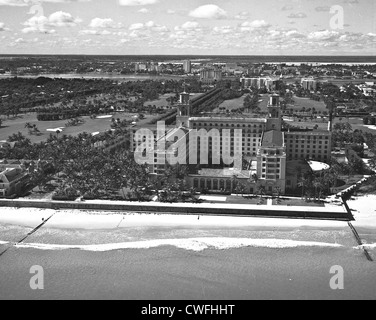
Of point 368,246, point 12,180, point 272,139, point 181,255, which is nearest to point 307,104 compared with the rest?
point 272,139

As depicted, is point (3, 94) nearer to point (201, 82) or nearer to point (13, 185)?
point (201, 82)

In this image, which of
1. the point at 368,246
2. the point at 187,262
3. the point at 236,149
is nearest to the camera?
the point at 187,262

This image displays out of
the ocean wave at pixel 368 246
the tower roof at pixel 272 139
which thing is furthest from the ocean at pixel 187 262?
the tower roof at pixel 272 139

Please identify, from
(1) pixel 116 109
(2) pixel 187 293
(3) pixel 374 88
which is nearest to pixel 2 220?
(2) pixel 187 293

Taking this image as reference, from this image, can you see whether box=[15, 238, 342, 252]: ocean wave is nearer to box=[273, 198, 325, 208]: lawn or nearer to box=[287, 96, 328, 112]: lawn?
box=[273, 198, 325, 208]: lawn


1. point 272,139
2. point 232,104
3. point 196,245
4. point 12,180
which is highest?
point 272,139

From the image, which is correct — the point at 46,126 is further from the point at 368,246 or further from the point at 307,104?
the point at 368,246

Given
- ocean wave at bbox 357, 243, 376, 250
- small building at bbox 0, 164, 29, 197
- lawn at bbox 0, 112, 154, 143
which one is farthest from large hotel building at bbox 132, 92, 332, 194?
lawn at bbox 0, 112, 154, 143
